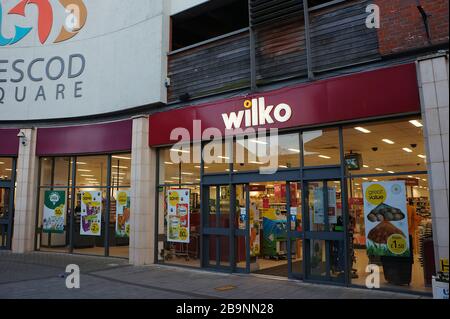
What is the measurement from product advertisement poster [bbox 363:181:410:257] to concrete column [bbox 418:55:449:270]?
742 mm

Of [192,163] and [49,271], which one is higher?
[192,163]

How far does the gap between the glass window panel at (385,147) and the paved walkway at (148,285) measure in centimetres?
238

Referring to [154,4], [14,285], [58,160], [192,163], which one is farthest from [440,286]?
[58,160]

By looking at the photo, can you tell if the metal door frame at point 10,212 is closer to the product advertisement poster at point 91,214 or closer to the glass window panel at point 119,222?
the product advertisement poster at point 91,214

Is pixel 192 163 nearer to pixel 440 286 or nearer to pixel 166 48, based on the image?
pixel 166 48

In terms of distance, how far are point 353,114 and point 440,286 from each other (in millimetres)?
3502

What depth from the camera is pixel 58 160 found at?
46.2 ft

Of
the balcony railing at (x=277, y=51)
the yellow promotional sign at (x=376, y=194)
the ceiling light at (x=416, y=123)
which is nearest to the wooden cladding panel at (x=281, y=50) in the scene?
the balcony railing at (x=277, y=51)

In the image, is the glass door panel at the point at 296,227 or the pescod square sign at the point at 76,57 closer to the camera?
the glass door panel at the point at 296,227

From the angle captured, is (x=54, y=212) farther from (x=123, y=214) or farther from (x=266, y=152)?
(x=266, y=152)

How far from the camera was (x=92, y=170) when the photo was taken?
43.8 ft

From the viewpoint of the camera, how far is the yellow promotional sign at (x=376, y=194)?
7.95 m

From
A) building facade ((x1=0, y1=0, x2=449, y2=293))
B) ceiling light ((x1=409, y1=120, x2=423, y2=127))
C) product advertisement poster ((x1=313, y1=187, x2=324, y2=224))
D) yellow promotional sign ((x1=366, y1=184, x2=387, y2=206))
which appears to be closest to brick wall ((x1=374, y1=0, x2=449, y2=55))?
building facade ((x1=0, y1=0, x2=449, y2=293))
